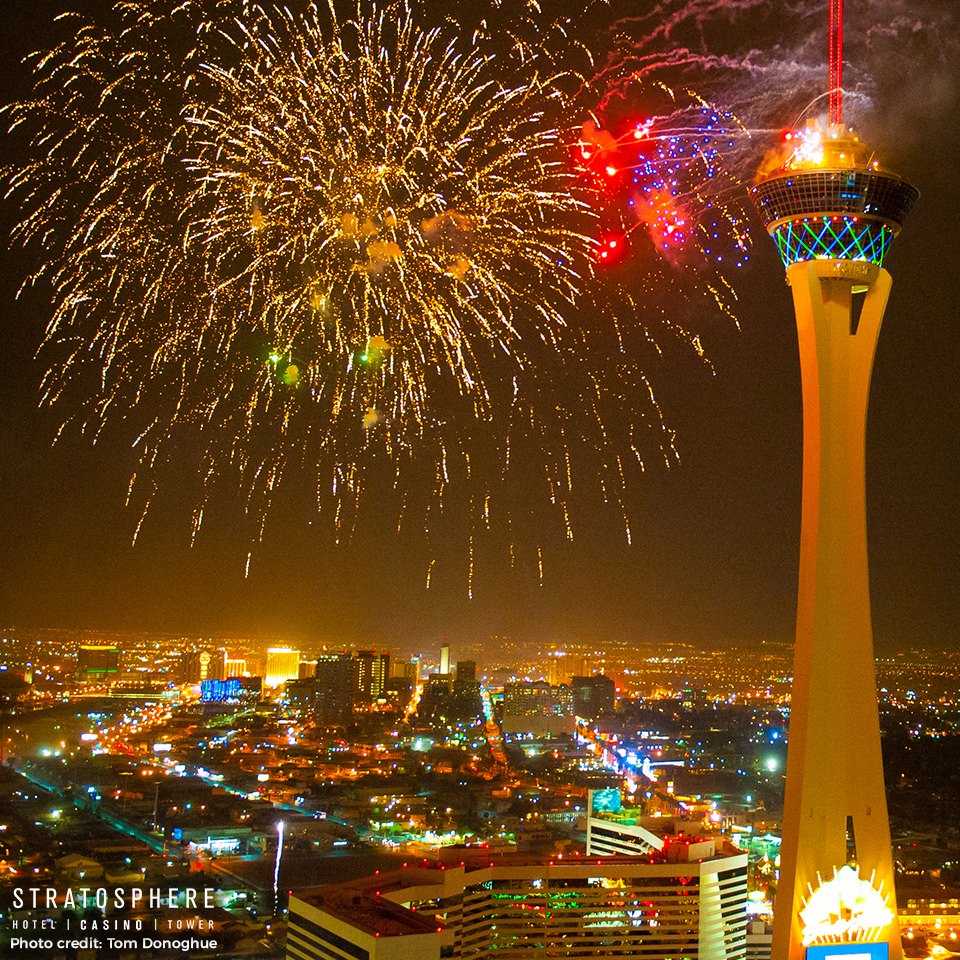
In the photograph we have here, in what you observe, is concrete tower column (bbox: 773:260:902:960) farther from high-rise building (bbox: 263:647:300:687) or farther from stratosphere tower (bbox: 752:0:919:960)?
high-rise building (bbox: 263:647:300:687)

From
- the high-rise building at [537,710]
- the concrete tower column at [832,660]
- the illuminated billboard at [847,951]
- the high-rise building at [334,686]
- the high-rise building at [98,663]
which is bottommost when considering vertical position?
the illuminated billboard at [847,951]

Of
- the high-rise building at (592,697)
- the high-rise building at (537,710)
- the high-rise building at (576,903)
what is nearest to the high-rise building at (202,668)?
the high-rise building at (537,710)

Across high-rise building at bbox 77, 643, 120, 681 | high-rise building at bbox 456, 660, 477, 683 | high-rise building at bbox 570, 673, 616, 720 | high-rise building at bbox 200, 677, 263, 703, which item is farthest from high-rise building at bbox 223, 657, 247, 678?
high-rise building at bbox 570, 673, 616, 720

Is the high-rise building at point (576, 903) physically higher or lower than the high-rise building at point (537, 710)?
lower

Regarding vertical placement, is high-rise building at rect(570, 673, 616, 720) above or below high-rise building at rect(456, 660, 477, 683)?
below

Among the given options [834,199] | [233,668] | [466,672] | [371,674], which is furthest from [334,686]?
[834,199]

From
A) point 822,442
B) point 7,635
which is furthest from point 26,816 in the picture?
point 7,635

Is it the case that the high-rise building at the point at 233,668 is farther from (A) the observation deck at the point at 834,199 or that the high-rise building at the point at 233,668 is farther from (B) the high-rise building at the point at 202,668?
(A) the observation deck at the point at 834,199
